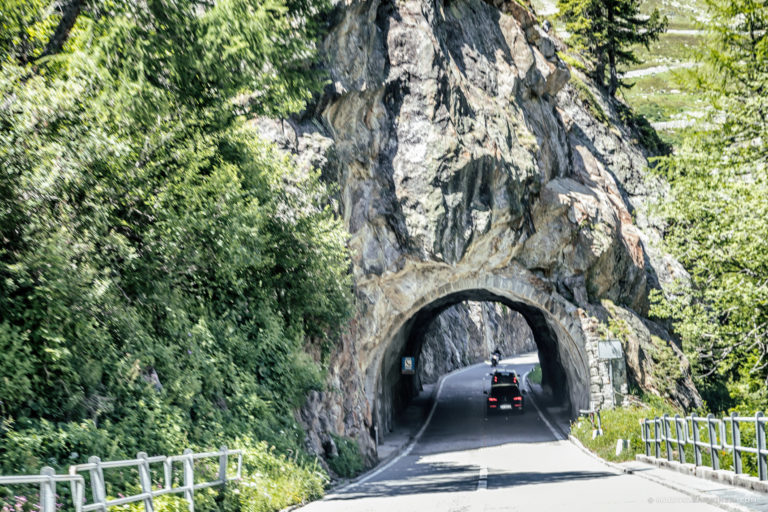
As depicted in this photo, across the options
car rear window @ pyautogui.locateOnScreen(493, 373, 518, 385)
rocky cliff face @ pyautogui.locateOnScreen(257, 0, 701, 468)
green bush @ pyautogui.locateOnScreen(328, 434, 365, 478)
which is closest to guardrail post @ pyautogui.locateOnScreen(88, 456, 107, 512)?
green bush @ pyautogui.locateOnScreen(328, 434, 365, 478)

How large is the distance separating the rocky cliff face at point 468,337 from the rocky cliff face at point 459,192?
19385mm

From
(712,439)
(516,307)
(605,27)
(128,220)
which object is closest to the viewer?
(712,439)

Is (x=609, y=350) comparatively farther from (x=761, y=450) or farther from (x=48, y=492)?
(x=48, y=492)

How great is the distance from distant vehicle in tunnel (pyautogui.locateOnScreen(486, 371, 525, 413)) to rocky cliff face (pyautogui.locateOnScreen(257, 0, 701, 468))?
117 inches

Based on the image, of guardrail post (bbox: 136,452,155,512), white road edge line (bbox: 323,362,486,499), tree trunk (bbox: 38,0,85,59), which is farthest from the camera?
white road edge line (bbox: 323,362,486,499)

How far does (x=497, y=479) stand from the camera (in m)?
17.4

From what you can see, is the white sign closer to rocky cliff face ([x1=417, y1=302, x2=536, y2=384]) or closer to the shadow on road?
the shadow on road

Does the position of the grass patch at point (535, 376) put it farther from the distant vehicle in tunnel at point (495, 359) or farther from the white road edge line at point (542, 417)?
the distant vehicle in tunnel at point (495, 359)

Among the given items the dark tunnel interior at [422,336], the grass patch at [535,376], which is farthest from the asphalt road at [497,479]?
the grass patch at [535,376]

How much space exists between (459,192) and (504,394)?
1400cm

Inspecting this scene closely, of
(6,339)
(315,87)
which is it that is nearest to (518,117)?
(315,87)

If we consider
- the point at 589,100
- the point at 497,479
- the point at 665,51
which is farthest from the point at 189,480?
the point at 665,51

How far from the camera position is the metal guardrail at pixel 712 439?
10.6 metres

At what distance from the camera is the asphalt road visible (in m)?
11.5
